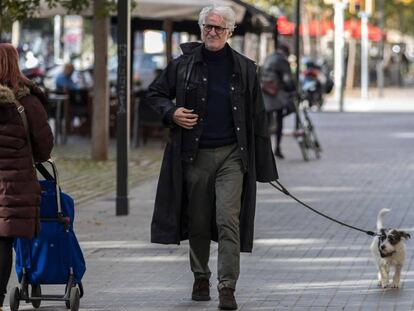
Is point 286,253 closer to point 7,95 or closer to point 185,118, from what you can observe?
point 185,118

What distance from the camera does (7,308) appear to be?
789 centimetres

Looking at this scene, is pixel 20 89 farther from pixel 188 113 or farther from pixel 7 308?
pixel 7 308

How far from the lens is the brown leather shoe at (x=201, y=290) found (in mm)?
8008

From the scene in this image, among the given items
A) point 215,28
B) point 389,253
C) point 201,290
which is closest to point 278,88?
point 389,253

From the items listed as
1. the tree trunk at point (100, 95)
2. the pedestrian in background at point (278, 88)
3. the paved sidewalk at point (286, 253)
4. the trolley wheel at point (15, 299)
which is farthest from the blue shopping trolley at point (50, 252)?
the pedestrian in background at point (278, 88)

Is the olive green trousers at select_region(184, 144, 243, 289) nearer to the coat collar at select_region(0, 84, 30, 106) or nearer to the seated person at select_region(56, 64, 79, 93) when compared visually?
the coat collar at select_region(0, 84, 30, 106)

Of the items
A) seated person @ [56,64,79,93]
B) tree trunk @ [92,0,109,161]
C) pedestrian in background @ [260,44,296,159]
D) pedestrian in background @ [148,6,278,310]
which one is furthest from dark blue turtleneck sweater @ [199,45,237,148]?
seated person @ [56,64,79,93]

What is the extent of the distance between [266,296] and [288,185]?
24.9ft

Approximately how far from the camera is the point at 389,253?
27.8 feet

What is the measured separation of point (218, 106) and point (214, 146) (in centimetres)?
24

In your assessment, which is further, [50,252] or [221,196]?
[221,196]

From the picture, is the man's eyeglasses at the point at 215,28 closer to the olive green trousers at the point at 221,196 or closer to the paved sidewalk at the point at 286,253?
the olive green trousers at the point at 221,196

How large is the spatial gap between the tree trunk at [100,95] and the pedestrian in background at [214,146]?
1132 centimetres

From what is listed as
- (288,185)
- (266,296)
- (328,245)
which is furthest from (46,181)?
(288,185)
